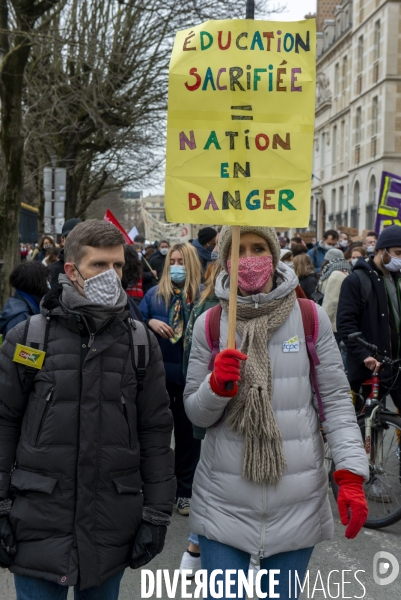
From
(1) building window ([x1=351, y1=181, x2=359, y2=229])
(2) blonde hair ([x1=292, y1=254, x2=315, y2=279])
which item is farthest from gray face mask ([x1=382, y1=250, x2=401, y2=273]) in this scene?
(1) building window ([x1=351, y1=181, x2=359, y2=229])

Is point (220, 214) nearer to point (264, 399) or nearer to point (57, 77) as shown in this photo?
point (264, 399)

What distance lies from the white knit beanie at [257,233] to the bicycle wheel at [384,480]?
2557mm

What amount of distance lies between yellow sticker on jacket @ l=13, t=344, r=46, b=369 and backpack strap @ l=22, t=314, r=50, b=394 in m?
0.02

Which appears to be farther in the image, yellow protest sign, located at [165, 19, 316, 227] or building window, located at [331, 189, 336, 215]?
building window, located at [331, 189, 336, 215]

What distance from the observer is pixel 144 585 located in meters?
4.34

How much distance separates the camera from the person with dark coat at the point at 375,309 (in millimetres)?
5492

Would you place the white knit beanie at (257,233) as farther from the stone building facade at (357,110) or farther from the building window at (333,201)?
the building window at (333,201)

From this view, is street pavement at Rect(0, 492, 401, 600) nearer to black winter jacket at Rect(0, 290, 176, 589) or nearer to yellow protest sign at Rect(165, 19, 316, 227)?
black winter jacket at Rect(0, 290, 176, 589)

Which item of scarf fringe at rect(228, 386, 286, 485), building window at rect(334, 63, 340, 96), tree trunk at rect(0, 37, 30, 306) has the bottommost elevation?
scarf fringe at rect(228, 386, 286, 485)

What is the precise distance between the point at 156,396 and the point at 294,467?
558 mm

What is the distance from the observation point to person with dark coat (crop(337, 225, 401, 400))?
549 cm

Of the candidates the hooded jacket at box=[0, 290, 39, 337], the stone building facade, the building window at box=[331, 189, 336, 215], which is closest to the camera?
the hooded jacket at box=[0, 290, 39, 337]

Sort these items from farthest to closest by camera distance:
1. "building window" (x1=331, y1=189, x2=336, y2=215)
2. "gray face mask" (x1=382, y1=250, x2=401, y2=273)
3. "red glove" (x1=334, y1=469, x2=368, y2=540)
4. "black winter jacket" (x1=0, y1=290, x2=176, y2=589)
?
"building window" (x1=331, y1=189, x2=336, y2=215)
"gray face mask" (x1=382, y1=250, x2=401, y2=273)
"red glove" (x1=334, y1=469, x2=368, y2=540)
"black winter jacket" (x1=0, y1=290, x2=176, y2=589)


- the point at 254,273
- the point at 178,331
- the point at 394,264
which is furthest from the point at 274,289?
the point at 394,264
